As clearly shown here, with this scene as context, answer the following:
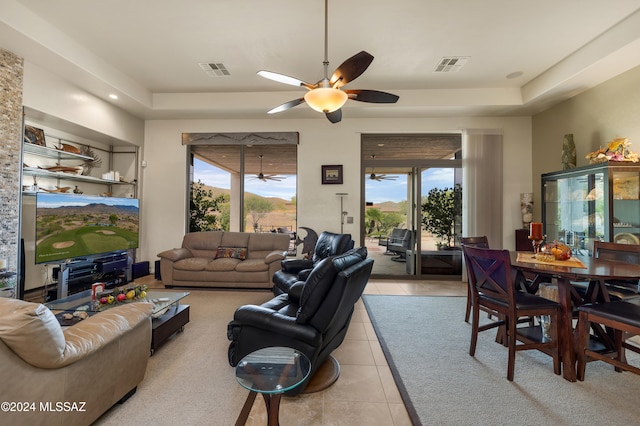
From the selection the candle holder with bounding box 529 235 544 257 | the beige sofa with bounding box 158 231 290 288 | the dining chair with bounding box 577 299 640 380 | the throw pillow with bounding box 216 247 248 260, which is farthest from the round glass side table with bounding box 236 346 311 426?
the throw pillow with bounding box 216 247 248 260

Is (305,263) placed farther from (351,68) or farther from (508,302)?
(351,68)

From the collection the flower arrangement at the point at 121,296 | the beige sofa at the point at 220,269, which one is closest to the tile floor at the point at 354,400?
the flower arrangement at the point at 121,296

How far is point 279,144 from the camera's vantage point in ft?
17.6

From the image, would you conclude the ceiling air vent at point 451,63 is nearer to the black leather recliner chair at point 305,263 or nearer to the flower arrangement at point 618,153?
the flower arrangement at point 618,153

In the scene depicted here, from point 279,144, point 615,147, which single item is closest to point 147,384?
point 279,144

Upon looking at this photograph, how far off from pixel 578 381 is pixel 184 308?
3470 millimetres

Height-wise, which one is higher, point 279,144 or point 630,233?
point 279,144

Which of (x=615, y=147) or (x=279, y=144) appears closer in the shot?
(x=615, y=147)

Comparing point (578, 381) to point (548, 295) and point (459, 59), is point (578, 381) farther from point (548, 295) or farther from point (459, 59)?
point (459, 59)

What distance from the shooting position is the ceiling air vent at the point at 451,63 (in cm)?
370

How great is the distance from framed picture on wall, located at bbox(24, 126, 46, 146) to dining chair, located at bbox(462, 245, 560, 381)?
5330mm

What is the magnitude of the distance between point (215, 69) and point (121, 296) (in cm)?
324

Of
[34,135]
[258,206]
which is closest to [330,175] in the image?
[258,206]

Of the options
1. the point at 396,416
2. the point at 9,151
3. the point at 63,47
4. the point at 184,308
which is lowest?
the point at 396,416
